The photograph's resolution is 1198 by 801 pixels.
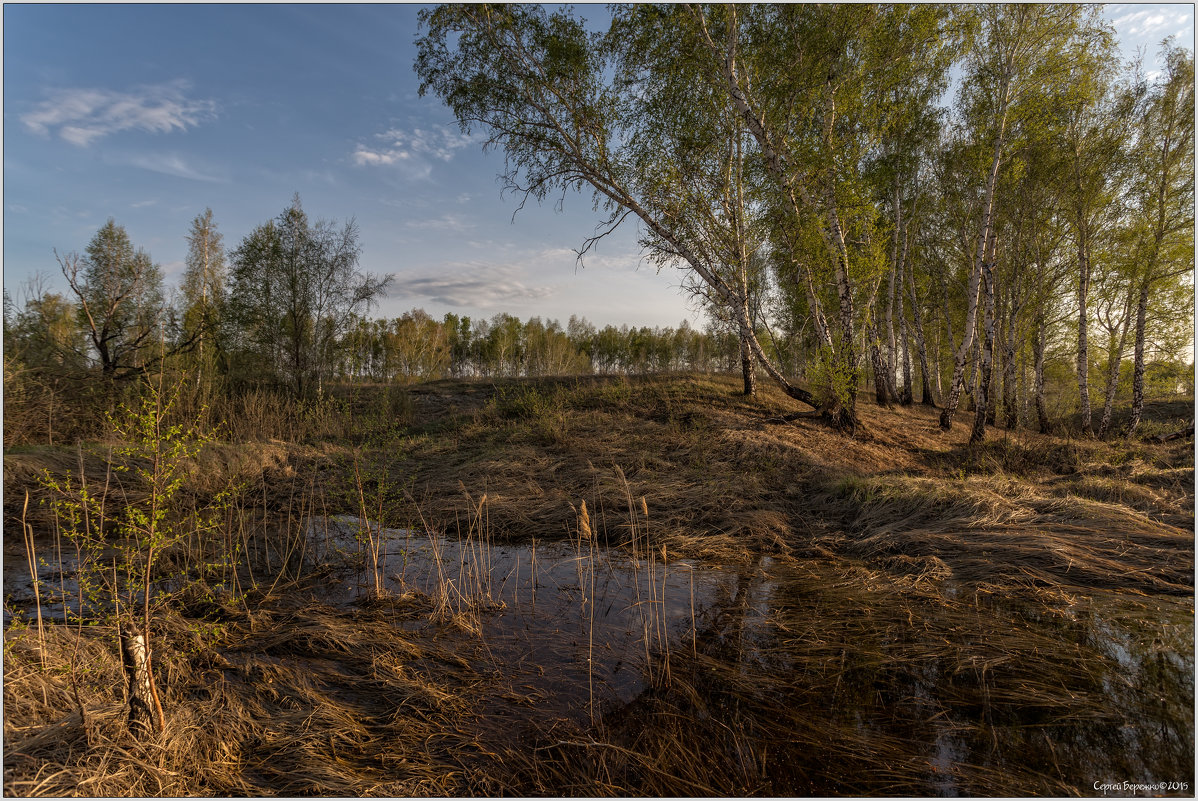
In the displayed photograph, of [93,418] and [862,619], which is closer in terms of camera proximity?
[862,619]

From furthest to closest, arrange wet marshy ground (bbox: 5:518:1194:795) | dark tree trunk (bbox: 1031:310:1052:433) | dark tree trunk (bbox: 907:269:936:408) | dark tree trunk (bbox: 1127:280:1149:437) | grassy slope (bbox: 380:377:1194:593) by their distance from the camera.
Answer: dark tree trunk (bbox: 907:269:936:408), dark tree trunk (bbox: 1031:310:1052:433), dark tree trunk (bbox: 1127:280:1149:437), grassy slope (bbox: 380:377:1194:593), wet marshy ground (bbox: 5:518:1194:795)

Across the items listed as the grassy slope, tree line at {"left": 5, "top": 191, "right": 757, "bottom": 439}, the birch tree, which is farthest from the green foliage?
the birch tree

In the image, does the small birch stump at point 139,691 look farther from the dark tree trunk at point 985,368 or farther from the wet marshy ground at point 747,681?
the dark tree trunk at point 985,368

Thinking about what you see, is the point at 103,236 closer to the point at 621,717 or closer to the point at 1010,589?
the point at 621,717

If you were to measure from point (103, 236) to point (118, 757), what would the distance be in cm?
3263

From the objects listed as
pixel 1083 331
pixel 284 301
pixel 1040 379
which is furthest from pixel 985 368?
pixel 284 301

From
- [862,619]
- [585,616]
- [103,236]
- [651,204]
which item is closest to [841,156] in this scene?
[651,204]

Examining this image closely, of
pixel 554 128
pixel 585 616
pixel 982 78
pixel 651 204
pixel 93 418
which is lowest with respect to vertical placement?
pixel 585 616

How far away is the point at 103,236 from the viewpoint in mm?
24406

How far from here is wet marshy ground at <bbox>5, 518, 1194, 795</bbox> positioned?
2.59 m

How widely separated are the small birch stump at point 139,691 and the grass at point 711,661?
8 centimetres

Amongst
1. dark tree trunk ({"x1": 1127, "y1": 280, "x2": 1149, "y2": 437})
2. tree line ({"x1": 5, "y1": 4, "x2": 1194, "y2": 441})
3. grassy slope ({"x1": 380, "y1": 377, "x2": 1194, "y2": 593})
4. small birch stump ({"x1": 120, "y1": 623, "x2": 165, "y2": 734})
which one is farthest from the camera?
dark tree trunk ({"x1": 1127, "y1": 280, "x2": 1149, "y2": 437})

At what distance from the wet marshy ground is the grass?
19mm

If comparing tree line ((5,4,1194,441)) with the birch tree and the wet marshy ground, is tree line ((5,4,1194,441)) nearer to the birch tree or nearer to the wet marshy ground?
the birch tree
